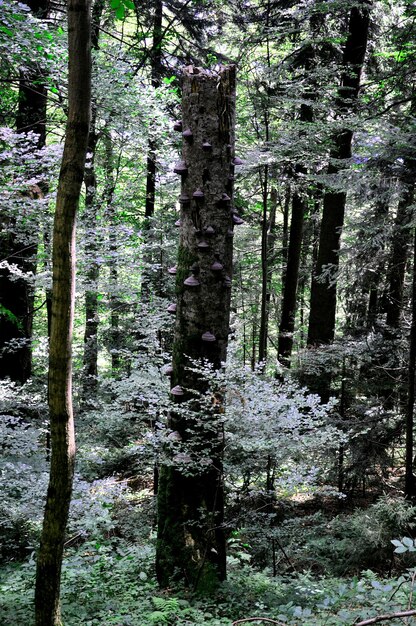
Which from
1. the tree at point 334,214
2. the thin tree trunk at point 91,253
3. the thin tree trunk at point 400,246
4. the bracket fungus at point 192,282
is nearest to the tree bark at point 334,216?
the tree at point 334,214

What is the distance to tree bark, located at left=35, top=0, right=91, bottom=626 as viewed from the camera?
2193mm

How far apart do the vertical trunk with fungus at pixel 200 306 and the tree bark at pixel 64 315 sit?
1487 millimetres

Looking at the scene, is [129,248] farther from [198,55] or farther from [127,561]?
[198,55]

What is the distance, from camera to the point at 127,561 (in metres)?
4.24

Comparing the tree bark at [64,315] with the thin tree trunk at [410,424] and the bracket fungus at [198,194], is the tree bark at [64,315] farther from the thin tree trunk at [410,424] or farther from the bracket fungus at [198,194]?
the thin tree trunk at [410,424]

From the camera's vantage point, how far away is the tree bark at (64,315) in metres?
2.19

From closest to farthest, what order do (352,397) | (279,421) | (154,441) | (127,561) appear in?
(279,421) < (154,441) < (127,561) < (352,397)

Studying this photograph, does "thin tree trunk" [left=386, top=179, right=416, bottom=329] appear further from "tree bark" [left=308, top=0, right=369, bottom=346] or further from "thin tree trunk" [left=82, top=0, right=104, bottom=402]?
"thin tree trunk" [left=82, top=0, right=104, bottom=402]

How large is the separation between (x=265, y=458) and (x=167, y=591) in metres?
1.33

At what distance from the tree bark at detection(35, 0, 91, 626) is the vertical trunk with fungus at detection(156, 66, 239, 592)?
1.49m

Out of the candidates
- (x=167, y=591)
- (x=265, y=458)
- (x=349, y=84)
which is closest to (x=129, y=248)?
(x=265, y=458)

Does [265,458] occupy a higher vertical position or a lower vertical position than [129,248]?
lower

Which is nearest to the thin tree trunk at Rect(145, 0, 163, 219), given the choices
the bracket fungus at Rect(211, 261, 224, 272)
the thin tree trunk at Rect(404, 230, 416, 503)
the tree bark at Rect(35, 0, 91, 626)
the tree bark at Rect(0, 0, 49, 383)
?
the tree bark at Rect(0, 0, 49, 383)

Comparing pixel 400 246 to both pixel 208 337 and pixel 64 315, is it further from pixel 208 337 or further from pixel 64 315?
pixel 64 315
